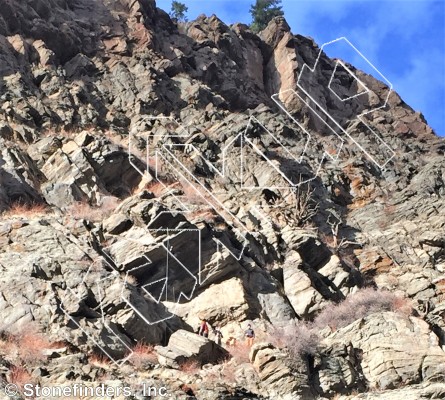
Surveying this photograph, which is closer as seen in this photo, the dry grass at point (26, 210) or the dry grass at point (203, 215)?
the dry grass at point (26, 210)

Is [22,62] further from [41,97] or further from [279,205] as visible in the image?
[279,205]

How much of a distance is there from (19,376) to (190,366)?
4757mm

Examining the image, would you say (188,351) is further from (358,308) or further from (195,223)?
(195,223)

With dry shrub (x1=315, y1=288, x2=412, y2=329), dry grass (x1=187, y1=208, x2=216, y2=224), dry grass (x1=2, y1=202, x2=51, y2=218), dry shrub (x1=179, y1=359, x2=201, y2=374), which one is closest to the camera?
dry shrub (x1=179, y1=359, x2=201, y2=374)

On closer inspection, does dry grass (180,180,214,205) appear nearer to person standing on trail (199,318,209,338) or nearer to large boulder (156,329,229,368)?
person standing on trail (199,318,209,338)

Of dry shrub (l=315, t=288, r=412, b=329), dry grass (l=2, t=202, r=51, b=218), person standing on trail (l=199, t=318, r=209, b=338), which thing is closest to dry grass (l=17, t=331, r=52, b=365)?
person standing on trail (l=199, t=318, r=209, b=338)

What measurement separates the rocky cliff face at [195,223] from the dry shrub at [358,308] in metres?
0.09

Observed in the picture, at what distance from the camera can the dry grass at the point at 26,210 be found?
2247 centimetres

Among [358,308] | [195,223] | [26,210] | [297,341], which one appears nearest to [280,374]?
[297,341]

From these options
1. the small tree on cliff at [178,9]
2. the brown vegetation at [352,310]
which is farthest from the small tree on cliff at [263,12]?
the brown vegetation at [352,310]

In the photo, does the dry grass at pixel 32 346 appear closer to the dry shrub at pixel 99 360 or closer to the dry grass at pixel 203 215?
the dry shrub at pixel 99 360

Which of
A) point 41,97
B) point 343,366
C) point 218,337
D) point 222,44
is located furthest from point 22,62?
point 343,366

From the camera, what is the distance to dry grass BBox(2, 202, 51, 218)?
22.5m

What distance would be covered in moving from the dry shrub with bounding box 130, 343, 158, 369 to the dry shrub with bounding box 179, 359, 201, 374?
73 cm
